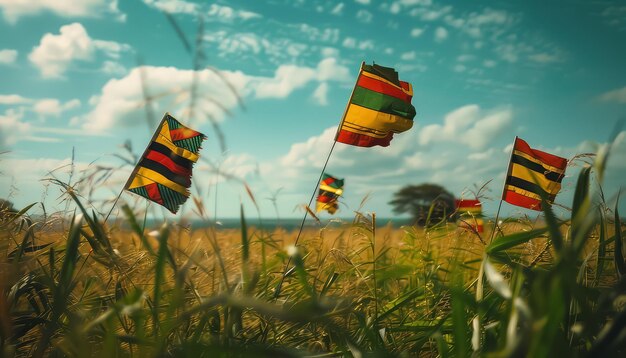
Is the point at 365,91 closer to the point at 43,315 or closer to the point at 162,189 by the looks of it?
the point at 162,189

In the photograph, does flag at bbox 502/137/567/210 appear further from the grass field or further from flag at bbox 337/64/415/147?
the grass field

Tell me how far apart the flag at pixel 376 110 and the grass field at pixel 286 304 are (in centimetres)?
95

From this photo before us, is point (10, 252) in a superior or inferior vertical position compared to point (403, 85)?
inferior

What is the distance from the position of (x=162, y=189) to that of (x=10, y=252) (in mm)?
2002

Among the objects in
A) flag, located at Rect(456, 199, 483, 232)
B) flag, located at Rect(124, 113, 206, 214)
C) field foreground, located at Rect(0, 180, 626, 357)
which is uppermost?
flag, located at Rect(124, 113, 206, 214)

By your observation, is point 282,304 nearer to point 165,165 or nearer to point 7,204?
point 7,204

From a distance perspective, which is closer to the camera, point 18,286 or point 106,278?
point 18,286

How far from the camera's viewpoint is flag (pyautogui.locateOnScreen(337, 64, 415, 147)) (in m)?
3.35

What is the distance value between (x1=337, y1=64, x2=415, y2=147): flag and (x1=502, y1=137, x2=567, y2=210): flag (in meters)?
1.26

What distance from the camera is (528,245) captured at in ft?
7.27

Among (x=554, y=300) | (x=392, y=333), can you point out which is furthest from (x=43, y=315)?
(x=554, y=300)

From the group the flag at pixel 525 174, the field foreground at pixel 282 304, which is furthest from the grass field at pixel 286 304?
the flag at pixel 525 174

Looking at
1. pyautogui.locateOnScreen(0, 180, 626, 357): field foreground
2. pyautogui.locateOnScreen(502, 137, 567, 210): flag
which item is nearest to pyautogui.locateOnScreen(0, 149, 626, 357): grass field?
pyautogui.locateOnScreen(0, 180, 626, 357): field foreground

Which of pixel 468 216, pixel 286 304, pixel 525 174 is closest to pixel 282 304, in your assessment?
pixel 286 304
